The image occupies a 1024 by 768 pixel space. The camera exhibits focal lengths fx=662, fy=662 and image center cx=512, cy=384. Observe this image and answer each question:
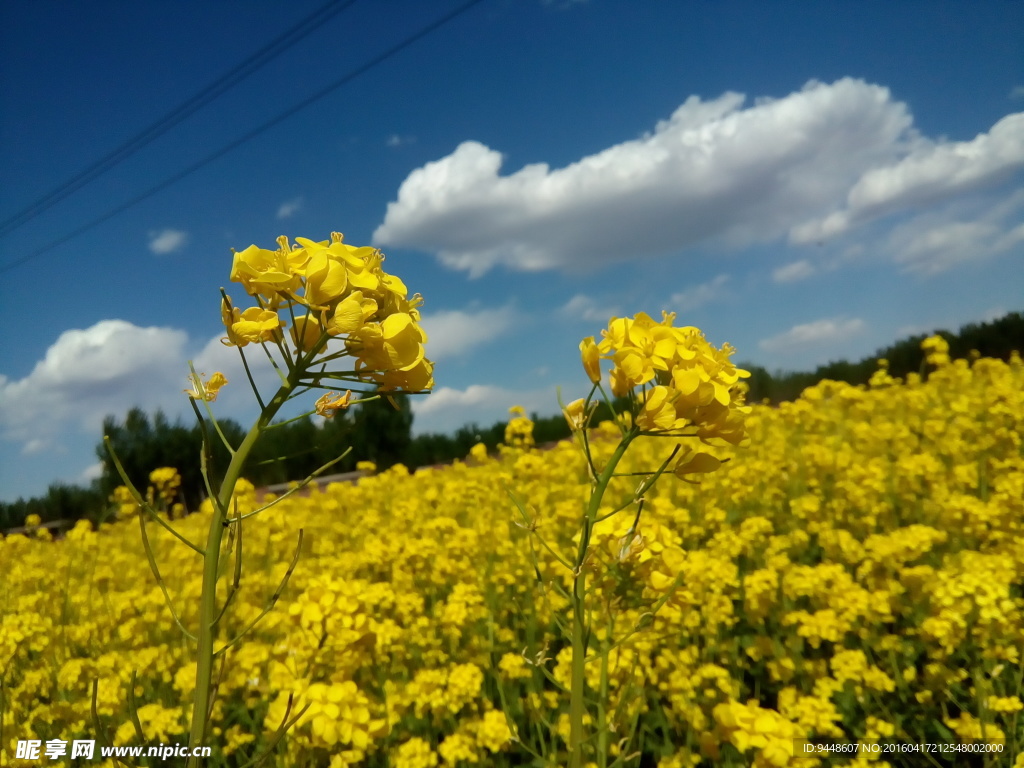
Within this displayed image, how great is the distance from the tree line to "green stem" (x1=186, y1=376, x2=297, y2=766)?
846 centimetres

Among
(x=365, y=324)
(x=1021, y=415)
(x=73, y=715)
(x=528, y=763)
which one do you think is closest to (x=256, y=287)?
(x=365, y=324)

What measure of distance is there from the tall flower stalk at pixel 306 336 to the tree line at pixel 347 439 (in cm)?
844

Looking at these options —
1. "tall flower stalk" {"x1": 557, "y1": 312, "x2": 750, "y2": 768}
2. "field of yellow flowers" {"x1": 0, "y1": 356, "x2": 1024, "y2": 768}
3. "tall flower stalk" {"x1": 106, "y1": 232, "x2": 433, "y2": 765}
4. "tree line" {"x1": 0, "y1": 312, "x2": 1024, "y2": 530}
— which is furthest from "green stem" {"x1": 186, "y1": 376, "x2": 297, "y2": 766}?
"tree line" {"x1": 0, "y1": 312, "x2": 1024, "y2": 530}

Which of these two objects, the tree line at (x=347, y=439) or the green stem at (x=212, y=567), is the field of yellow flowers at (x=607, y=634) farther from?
the tree line at (x=347, y=439)

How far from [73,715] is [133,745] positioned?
0.58 metres

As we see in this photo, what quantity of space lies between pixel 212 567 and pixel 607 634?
1122 millimetres

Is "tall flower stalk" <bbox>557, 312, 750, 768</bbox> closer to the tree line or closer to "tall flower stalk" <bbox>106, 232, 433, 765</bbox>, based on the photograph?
"tall flower stalk" <bbox>106, 232, 433, 765</bbox>

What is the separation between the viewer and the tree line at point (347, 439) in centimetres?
1058

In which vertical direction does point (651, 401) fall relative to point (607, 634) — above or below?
above

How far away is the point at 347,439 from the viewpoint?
15219 mm

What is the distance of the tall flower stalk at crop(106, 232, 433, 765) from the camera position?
1055mm

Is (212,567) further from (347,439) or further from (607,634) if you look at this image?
(347,439)

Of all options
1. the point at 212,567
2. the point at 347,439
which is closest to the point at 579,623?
the point at 212,567

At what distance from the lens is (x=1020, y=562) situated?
3086 mm
